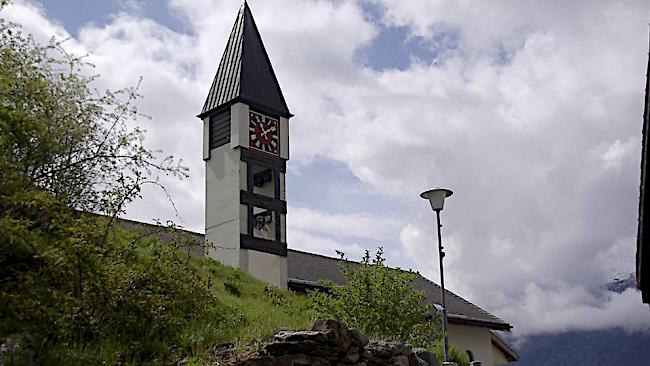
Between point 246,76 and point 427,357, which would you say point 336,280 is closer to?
point 246,76

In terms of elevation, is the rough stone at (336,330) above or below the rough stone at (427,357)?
above

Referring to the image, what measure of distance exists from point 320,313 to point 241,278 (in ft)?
11.9

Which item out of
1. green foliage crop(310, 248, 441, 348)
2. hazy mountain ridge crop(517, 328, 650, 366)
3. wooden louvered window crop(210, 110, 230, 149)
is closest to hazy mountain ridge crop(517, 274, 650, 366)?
hazy mountain ridge crop(517, 328, 650, 366)

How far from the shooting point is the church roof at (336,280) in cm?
3556

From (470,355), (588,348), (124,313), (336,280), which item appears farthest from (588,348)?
(124,313)

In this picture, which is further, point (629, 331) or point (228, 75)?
point (629, 331)

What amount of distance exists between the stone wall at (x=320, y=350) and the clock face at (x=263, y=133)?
2117cm

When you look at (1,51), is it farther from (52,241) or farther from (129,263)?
(129,263)

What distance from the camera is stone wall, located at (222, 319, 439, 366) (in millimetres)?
12727

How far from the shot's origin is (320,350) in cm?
1303

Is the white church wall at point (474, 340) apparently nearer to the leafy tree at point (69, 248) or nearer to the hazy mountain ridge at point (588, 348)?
the leafy tree at point (69, 248)

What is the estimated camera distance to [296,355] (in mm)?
12836

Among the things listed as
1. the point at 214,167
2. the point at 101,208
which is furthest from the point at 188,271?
the point at 214,167

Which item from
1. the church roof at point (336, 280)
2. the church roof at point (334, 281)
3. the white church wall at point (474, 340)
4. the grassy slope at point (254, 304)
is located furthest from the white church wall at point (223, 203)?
the grassy slope at point (254, 304)
